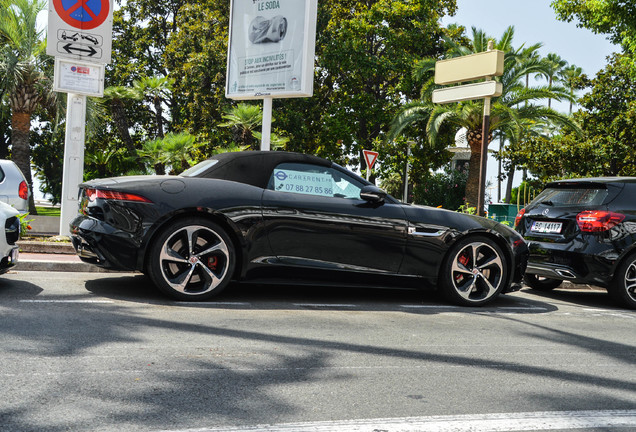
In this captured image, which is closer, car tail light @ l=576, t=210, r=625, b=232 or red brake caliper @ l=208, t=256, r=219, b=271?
red brake caliper @ l=208, t=256, r=219, b=271

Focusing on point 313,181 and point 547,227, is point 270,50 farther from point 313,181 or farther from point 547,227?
point 313,181

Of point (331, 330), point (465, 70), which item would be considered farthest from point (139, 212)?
point (465, 70)

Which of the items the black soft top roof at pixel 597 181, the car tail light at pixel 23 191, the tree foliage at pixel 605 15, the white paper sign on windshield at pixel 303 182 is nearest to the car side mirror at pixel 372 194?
the white paper sign on windshield at pixel 303 182

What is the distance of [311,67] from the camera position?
12.3 meters

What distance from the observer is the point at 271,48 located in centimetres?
1274

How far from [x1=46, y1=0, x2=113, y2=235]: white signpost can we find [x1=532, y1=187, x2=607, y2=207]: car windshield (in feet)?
22.5

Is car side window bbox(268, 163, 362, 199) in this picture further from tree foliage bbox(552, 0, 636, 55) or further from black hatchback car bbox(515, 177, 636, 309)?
tree foliage bbox(552, 0, 636, 55)

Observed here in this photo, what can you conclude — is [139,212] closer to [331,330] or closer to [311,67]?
[331,330]

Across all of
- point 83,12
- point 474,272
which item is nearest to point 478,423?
point 474,272

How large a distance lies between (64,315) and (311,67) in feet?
27.2

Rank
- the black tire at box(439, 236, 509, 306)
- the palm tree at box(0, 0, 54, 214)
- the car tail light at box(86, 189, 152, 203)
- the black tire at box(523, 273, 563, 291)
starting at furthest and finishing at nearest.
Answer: the palm tree at box(0, 0, 54, 214)
the black tire at box(523, 273, 563, 291)
the black tire at box(439, 236, 509, 306)
the car tail light at box(86, 189, 152, 203)

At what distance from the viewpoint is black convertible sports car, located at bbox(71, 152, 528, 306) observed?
5.75 metres

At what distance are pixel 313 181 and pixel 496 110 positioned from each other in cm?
1896

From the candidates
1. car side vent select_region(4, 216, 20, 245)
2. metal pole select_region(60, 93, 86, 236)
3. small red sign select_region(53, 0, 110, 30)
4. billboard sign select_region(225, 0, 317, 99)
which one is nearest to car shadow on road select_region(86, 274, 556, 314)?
car side vent select_region(4, 216, 20, 245)
